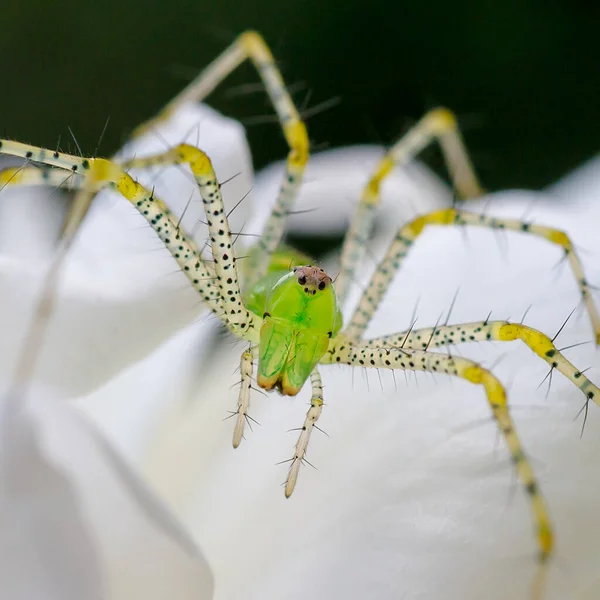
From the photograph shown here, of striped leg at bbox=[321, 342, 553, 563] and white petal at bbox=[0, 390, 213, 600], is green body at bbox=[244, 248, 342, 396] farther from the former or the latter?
white petal at bbox=[0, 390, 213, 600]

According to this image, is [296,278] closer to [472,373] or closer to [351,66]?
[472,373]

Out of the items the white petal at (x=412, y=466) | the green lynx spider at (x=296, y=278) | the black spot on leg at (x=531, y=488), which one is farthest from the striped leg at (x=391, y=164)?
the black spot on leg at (x=531, y=488)

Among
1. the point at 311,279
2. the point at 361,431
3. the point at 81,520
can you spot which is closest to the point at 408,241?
the point at 311,279

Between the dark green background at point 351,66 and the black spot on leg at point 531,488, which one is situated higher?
the dark green background at point 351,66

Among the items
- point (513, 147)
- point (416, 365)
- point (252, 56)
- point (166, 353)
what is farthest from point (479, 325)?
point (513, 147)

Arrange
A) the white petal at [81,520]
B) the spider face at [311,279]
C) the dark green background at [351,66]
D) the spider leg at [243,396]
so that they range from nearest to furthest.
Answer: the white petal at [81,520], the spider leg at [243,396], the spider face at [311,279], the dark green background at [351,66]

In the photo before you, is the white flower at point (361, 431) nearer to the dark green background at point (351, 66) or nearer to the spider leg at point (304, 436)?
the spider leg at point (304, 436)
